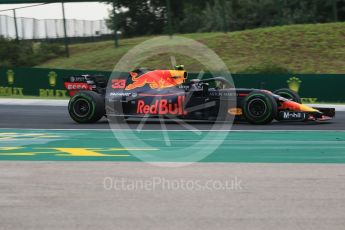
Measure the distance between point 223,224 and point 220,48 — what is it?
29.7m

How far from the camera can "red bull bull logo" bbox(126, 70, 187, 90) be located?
15.2 meters

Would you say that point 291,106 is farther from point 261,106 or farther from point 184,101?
point 184,101

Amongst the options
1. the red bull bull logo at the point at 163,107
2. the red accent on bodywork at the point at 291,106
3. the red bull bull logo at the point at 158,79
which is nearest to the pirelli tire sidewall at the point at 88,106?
the red bull bull logo at the point at 158,79

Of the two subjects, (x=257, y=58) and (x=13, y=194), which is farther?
(x=257, y=58)

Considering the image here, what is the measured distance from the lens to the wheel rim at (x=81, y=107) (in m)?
15.6

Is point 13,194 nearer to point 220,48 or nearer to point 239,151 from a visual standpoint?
point 239,151

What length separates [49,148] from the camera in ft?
38.2

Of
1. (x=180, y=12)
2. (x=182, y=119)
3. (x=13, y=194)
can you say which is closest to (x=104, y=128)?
(x=182, y=119)

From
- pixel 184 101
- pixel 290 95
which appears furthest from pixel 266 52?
pixel 184 101

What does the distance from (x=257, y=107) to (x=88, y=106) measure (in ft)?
12.5

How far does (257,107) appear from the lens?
48.9 feet

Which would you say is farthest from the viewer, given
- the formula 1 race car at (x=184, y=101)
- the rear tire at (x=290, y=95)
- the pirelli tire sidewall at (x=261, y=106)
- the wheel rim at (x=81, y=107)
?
the rear tire at (x=290, y=95)

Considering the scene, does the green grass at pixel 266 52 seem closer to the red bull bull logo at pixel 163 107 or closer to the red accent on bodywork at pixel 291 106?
the red accent on bodywork at pixel 291 106

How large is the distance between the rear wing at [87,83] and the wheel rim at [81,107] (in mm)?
A: 465
